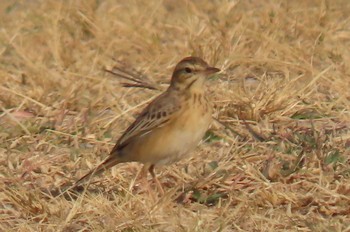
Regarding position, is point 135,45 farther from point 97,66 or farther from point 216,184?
point 216,184

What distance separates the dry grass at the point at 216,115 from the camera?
715 centimetres

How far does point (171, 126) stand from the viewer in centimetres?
750

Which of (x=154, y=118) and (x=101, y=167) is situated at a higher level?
(x=154, y=118)

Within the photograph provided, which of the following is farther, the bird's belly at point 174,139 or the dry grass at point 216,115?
the bird's belly at point 174,139

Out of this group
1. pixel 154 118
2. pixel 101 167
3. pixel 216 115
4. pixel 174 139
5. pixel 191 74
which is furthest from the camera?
pixel 216 115

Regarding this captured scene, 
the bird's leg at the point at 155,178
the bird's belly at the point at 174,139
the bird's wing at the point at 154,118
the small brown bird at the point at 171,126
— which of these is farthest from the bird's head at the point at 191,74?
the bird's leg at the point at 155,178

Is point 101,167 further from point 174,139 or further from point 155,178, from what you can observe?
point 174,139

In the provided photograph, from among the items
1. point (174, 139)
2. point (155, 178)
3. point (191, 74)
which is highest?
point (191, 74)

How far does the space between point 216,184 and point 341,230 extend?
1.07 m

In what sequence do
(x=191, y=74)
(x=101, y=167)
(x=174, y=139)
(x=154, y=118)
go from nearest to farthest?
(x=174, y=139), (x=154, y=118), (x=101, y=167), (x=191, y=74)

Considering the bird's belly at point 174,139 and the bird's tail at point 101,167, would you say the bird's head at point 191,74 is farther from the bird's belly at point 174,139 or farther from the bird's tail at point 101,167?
the bird's tail at point 101,167

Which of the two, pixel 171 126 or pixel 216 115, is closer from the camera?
pixel 171 126

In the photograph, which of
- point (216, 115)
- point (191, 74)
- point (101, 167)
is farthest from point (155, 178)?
point (216, 115)

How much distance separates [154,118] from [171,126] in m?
0.15
